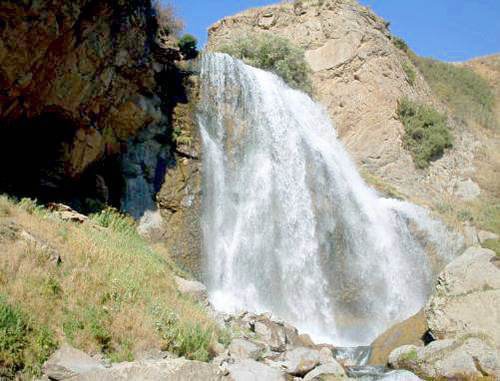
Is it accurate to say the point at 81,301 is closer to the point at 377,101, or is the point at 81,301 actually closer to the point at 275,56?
the point at 275,56

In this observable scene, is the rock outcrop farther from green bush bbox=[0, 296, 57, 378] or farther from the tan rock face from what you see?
the tan rock face

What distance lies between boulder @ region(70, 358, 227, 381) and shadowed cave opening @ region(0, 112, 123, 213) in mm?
7999

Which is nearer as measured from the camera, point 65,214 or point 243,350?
point 243,350

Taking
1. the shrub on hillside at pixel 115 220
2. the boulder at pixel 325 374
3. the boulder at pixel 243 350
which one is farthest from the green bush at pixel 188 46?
the boulder at pixel 325 374

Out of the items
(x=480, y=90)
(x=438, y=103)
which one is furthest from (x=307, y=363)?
(x=480, y=90)

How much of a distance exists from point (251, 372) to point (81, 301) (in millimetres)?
2684

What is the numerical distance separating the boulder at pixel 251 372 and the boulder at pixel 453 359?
3.54 meters

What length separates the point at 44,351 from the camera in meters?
6.58

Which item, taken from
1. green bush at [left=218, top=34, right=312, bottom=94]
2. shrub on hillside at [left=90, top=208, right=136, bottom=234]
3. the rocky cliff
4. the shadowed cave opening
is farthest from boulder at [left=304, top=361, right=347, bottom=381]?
green bush at [left=218, top=34, right=312, bottom=94]

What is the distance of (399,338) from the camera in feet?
41.9

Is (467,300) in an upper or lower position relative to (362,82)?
lower

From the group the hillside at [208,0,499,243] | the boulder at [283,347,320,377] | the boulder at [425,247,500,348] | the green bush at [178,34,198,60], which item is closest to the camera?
the boulder at [283,347,320,377]

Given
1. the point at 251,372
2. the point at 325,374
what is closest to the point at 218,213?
the point at 325,374

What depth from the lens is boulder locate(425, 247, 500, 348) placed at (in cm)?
1113
